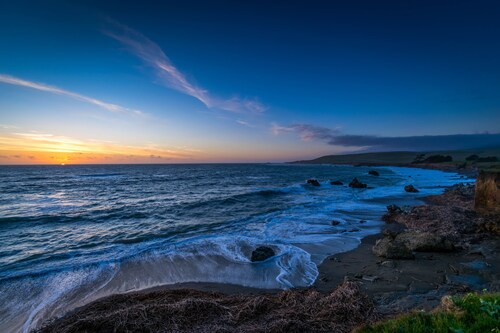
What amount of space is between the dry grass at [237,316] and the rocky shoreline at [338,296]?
0.9 inches

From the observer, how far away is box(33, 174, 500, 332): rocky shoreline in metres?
5.75

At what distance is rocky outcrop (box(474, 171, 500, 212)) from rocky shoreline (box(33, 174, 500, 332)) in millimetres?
4150

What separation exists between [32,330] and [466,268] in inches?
550

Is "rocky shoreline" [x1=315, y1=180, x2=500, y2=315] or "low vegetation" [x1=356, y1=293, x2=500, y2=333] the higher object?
"low vegetation" [x1=356, y1=293, x2=500, y2=333]

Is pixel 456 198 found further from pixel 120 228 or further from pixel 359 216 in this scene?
pixel 120 228

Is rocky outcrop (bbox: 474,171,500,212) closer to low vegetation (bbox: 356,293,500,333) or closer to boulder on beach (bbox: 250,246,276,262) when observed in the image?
boulder on beach (bbox: 250,246,276,262)

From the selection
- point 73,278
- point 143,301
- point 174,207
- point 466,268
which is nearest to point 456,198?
point 466,268

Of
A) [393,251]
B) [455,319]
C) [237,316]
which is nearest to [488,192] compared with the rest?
[393,251]

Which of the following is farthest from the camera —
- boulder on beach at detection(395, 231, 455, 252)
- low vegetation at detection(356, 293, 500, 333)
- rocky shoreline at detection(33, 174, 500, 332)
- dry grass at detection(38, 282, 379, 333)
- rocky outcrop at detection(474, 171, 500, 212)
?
rocky outcrop at detection(474, 171, 500, 212)

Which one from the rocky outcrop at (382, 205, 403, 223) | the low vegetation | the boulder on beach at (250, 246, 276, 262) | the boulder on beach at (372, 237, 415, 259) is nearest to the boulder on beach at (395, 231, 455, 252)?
the boulder on beach at (372, 237, 415, 259)

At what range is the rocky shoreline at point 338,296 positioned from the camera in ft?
18.9

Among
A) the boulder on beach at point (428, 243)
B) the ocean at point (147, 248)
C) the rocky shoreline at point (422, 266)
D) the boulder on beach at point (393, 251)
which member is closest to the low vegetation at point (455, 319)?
the rocky shoreline at point (422, 266)

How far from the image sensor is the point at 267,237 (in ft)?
51.0

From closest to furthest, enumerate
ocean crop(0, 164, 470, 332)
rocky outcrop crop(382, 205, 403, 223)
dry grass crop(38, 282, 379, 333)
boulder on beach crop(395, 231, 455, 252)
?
dry grass crop(38, 282, 379, 333), ocean crop(0, 164, 470, 332), boulder on beach crop(395, 231, 455, 252), rocky outcrop crop(382, 205, 403, 223)
